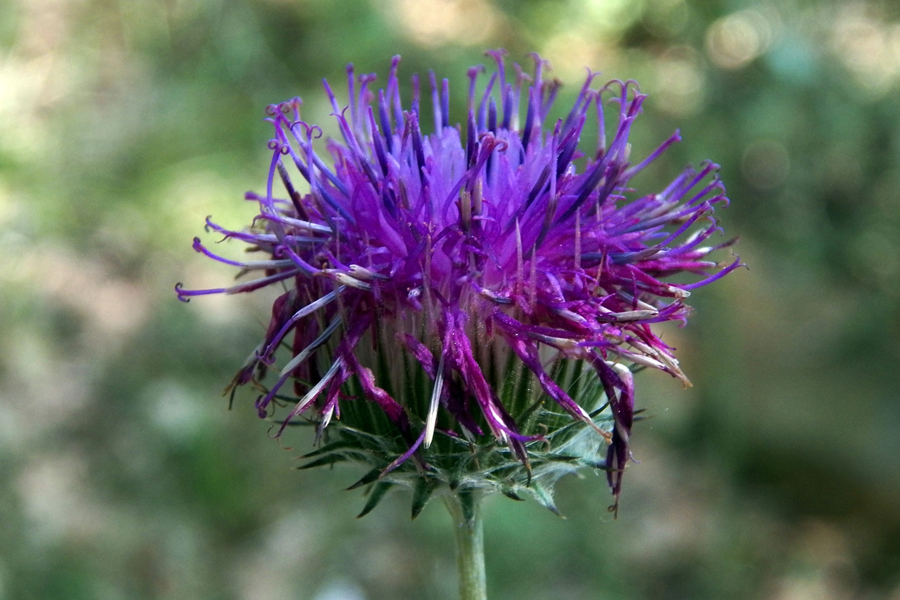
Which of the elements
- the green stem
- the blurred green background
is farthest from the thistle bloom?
the blurred green background

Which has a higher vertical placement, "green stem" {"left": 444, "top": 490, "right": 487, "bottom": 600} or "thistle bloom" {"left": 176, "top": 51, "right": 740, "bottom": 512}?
"thistle bloom" {"left": 176, "top": 51, "right": 740, "bottom": 512}

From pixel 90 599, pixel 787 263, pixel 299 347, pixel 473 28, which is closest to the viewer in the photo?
pixel 299 347

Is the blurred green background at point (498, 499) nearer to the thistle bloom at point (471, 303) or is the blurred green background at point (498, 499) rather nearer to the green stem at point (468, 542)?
the green stem at point (468, 542)

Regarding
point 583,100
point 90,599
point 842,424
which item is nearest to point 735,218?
point 842,424

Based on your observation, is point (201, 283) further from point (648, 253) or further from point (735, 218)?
point (648, 253)

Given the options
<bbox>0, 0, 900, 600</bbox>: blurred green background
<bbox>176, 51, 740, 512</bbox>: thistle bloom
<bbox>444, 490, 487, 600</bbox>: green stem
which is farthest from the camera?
<bbox>0, 0, 900, 600</bbox>: blurred green background

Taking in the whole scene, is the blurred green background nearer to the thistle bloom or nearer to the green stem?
the green stem
